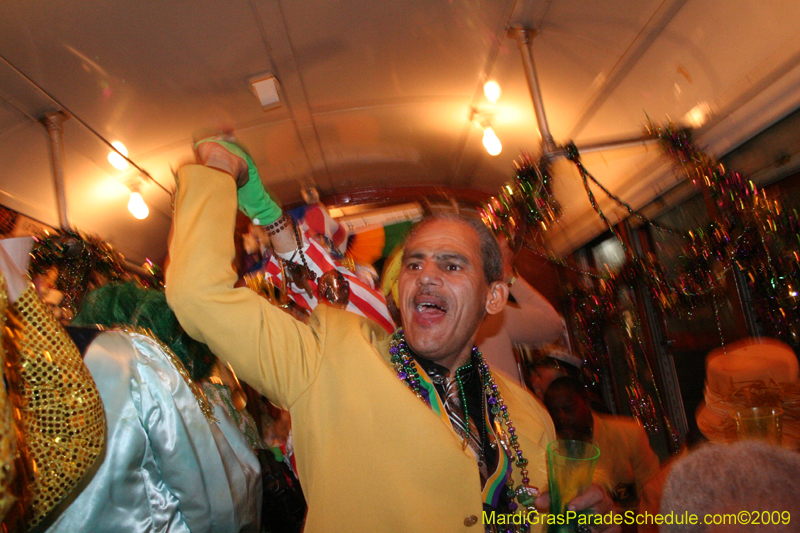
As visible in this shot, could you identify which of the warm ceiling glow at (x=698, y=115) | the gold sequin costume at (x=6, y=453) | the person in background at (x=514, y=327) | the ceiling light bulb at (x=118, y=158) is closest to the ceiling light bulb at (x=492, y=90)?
the warm ceiling glow at (x=698, y=115)

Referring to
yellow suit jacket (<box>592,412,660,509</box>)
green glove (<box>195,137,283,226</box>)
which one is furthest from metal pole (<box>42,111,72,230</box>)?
yellow suit jacket (<box>592,412,660,509</box>)

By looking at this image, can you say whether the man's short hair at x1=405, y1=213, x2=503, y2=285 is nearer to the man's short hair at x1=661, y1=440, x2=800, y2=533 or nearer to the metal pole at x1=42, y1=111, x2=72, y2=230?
the man's short hair at x1=661, y1=440, x2=800, y2=533

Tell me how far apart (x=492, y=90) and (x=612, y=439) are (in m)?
2.72

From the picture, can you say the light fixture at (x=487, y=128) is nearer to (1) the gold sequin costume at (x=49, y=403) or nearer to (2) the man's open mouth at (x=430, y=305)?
(2) the man's open mouth at (x=430, y=305)

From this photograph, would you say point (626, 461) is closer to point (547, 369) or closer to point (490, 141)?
point (547, 369)

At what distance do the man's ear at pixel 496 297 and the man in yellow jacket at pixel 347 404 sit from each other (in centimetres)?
33

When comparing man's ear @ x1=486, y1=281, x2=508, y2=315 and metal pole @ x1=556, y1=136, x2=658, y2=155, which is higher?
metal pole @ x1=556, y1=136, x2=658, y2=155

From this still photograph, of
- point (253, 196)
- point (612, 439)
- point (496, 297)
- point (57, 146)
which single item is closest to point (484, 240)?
point (496, 297)

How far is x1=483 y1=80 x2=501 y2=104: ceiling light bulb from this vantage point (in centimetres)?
360

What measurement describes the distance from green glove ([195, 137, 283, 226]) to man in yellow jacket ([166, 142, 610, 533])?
47 mm

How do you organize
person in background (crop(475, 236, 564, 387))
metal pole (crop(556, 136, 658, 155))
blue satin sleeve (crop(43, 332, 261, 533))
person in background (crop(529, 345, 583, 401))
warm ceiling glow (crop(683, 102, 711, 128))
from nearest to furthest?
1. blue satin sleeve (crop(43, 332, 261, 533))
2. person in background (crop(475, 236, 564, 387))
3. person in background (crop(529, 345, 583, 401))
4. warm ceiling glow (crop(683, 102, 711, 128))
5. metal pole (crop(556, 136, 658, 155))

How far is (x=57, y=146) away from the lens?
10.7ft

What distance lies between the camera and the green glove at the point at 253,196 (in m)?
1.21

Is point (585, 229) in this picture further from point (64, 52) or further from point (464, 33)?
point (64, 52)
